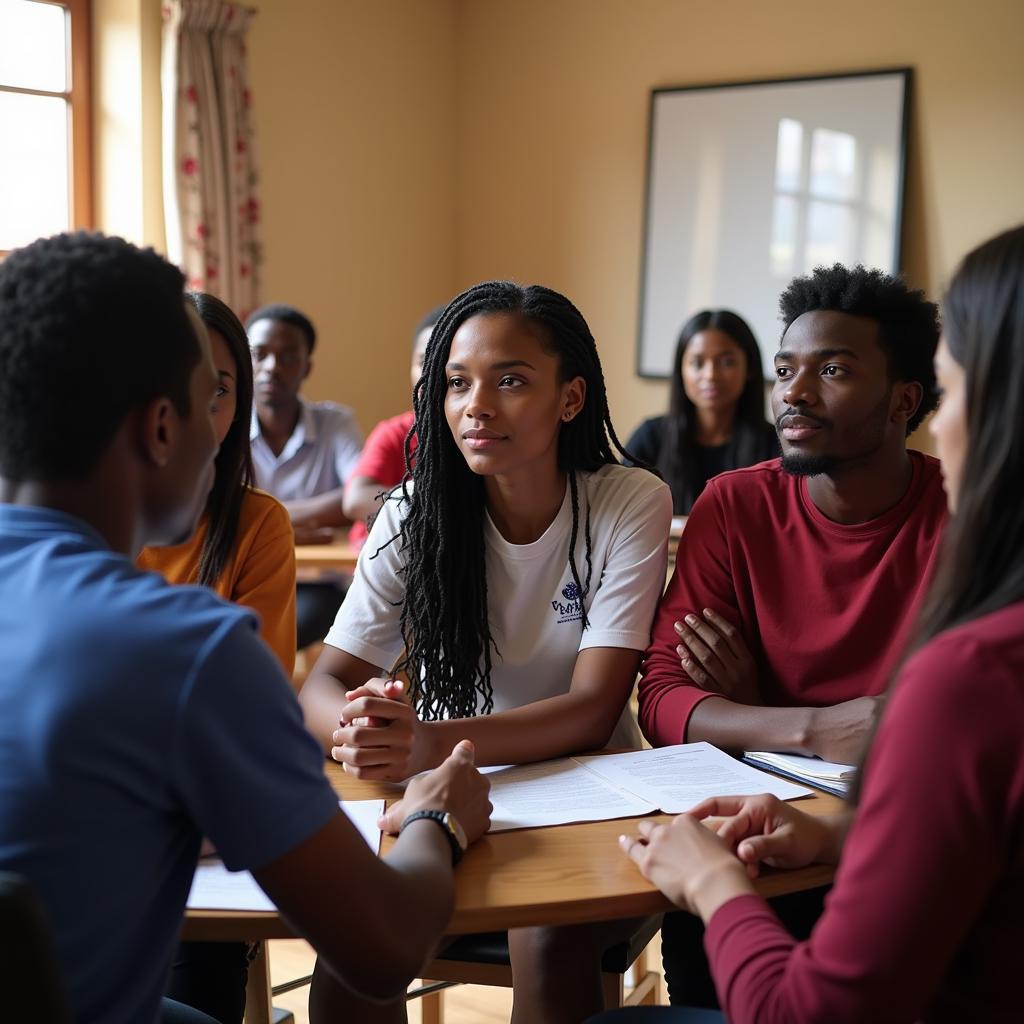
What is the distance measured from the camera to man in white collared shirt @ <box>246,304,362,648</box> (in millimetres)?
4383

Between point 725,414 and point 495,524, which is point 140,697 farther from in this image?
point 725,414

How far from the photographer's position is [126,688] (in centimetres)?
88

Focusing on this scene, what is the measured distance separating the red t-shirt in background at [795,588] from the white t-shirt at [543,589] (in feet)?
0.27

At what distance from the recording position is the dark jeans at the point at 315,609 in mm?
4105

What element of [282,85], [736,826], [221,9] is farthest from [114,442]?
[282,85]

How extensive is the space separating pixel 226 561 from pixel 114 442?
3.35 ft

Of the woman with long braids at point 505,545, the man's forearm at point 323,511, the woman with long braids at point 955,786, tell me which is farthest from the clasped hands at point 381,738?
the man's forearm at point 323,511

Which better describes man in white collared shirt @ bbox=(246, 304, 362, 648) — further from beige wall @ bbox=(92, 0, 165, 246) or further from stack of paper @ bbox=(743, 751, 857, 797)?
stack of paper @ bbox=(743, 751, 857, 797)

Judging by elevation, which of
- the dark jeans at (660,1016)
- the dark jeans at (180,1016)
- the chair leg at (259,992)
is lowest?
the chair leg at (259,992)

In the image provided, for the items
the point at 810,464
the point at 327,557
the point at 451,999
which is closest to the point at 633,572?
the point at 810,464

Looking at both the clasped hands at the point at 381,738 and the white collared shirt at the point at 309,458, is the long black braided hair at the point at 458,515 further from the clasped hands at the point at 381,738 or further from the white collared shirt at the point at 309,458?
the white collared shirt at the point at 309,458

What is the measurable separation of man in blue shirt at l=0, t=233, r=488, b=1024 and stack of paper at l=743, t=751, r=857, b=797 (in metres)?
0.70

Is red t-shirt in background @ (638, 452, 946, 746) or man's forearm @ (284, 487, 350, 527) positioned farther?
man's forearm @ (284, 487, 350, 527)

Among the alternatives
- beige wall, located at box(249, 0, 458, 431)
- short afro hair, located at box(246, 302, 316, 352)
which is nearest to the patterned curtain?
beige wall, located at box(249, 0, 458, 431)
